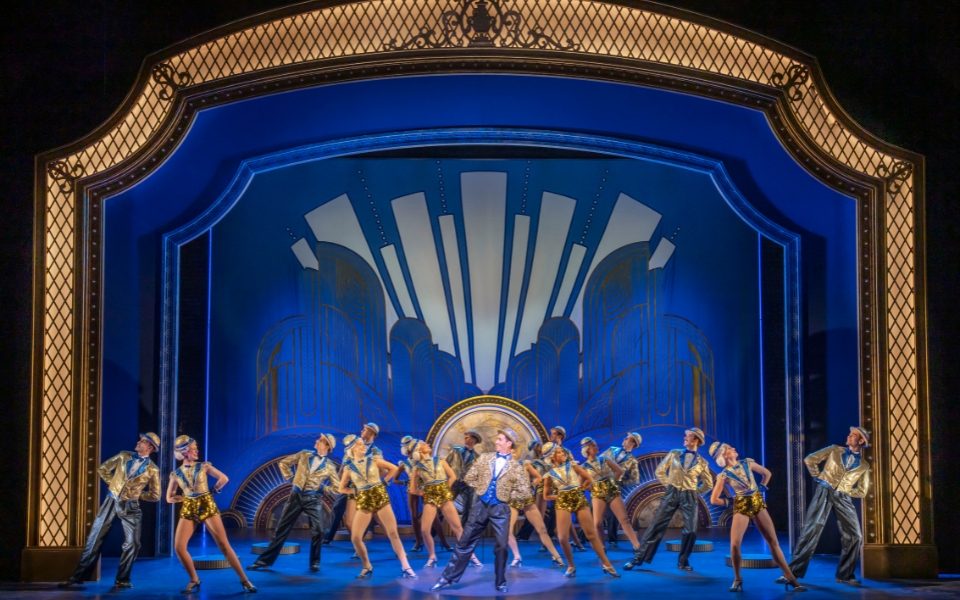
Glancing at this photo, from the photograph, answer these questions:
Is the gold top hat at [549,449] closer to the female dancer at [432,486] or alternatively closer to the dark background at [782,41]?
the female dancer at [432,486]

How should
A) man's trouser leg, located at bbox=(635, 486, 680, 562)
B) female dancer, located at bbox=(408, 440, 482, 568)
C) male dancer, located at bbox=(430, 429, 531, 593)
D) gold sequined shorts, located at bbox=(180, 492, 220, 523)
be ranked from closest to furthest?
gold sequined shorts, located at bbox=(180, 492, 220, 523) < male dancer, located at bbox=(430, 429, 531, 593) < man's trouser leg, located at bbox=(635, 486, 680, 562) < female dancer, located at bbox=(408, 440, 482, 568)

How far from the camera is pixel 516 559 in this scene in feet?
39.5

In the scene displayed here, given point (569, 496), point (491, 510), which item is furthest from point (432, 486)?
point (491, 510)

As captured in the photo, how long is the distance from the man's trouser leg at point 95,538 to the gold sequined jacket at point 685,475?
17.9 ft

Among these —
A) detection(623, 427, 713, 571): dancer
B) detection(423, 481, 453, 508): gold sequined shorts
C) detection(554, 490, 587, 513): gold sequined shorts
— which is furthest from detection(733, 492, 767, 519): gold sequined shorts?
detection(423, 481, 453, 508): gold sequined shorts

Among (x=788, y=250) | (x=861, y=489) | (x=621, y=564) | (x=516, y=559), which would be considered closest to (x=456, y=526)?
(x=516, y=559)

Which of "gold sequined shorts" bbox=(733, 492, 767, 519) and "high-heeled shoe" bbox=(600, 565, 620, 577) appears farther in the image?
"high-heeled shoe" bbox=(600, 565, 620, 577)

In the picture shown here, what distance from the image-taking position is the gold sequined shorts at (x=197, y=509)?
1019 centimetres

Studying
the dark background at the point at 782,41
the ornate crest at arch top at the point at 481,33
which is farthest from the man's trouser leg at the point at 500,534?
the ornate crest at arch top at the point at 481,33

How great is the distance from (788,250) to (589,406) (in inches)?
142

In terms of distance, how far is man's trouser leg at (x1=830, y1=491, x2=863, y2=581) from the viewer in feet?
34.8

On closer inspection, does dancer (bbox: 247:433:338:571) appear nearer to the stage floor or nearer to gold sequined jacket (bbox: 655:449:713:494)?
the stage floor

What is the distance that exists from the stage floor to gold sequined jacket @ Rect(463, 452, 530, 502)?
2.77 feet

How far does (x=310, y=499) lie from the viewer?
12.0 metres
